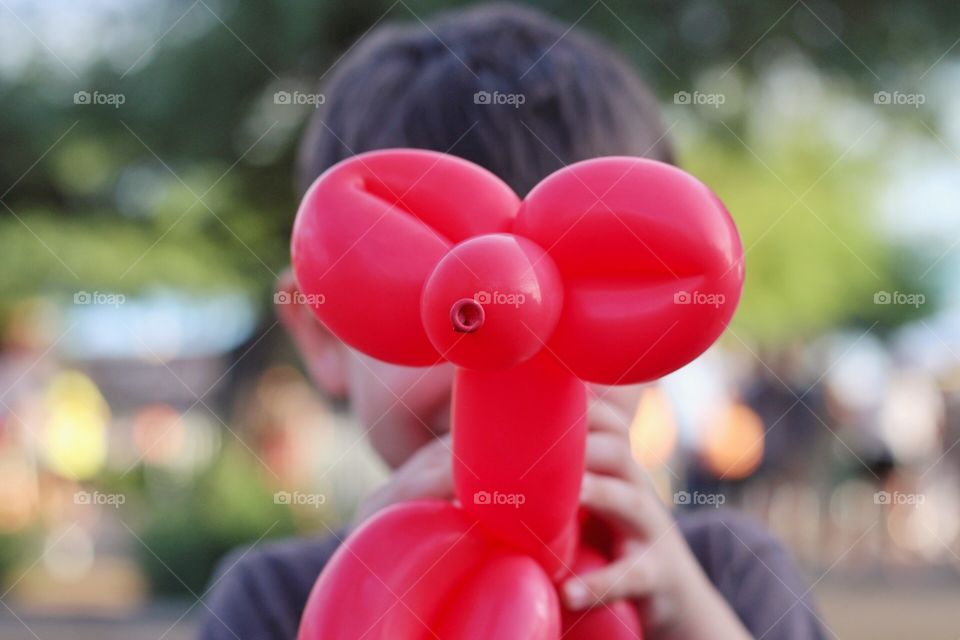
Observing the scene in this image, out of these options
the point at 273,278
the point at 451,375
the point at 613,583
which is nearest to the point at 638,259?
the point at 613,583

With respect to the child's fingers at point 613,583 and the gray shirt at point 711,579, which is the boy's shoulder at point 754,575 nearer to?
the gray shirt at point 711,579

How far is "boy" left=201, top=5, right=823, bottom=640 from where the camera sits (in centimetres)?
105

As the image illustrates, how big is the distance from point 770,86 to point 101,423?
7.16 meters

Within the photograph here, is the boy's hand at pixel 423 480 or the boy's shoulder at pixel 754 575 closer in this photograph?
the boy's hand at pixel 423 480

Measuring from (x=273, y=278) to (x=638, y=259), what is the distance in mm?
5777

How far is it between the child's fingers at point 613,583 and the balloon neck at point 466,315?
0.94 feet

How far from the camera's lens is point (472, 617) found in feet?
2.50

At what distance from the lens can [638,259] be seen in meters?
0.73

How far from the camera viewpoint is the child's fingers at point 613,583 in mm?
865

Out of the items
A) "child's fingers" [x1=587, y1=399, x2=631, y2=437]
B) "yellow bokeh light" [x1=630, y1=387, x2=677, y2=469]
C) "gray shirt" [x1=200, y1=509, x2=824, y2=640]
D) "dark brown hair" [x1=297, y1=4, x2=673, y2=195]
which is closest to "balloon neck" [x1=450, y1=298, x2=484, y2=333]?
"child's fingers" [x1=587, y1=399, x2=631, y2=437]

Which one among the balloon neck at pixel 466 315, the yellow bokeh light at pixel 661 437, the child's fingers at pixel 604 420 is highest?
the balloon neck at pixel 466 315

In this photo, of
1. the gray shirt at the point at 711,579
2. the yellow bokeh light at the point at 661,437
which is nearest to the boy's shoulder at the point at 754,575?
the gray shirt at the point at 711,579

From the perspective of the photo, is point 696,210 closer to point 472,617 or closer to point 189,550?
point 472,617

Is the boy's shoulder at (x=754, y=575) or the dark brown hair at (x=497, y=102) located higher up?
the dark brown hair at (x=497, y=102)
